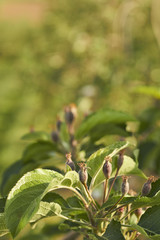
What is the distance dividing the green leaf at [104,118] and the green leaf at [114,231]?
31cm

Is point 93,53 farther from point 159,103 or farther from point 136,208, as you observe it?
point 136,208

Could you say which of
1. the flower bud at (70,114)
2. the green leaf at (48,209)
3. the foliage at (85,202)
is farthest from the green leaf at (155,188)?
the flower bud at (70,114)

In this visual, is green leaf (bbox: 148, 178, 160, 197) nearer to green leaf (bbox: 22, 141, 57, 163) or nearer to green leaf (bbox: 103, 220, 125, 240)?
green leaf (bbox: 103, 220, 125, 240)

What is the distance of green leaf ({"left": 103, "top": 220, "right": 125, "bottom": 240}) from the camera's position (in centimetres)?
58

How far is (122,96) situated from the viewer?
2570 millimetres

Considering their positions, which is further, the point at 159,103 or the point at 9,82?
the point at 9,82

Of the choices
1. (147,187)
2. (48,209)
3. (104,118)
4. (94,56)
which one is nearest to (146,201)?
(147,187)

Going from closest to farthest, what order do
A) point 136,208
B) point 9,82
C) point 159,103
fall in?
1. point 136,208
2. point 159,103
3. point 9,82

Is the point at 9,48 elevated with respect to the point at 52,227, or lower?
elevated

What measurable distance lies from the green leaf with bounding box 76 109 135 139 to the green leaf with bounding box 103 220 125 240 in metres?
0.31

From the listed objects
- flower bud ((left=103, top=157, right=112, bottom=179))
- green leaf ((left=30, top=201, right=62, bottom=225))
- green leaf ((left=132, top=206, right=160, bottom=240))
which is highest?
flower bud ((left=103, top=157, right=112, bottom=179))

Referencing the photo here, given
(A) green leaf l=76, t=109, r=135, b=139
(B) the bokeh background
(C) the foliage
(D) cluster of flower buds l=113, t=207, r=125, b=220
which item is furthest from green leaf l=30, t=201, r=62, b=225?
(B) the bokeh background

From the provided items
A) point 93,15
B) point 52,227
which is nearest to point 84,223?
point 52,227

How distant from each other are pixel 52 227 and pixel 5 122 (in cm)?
425
